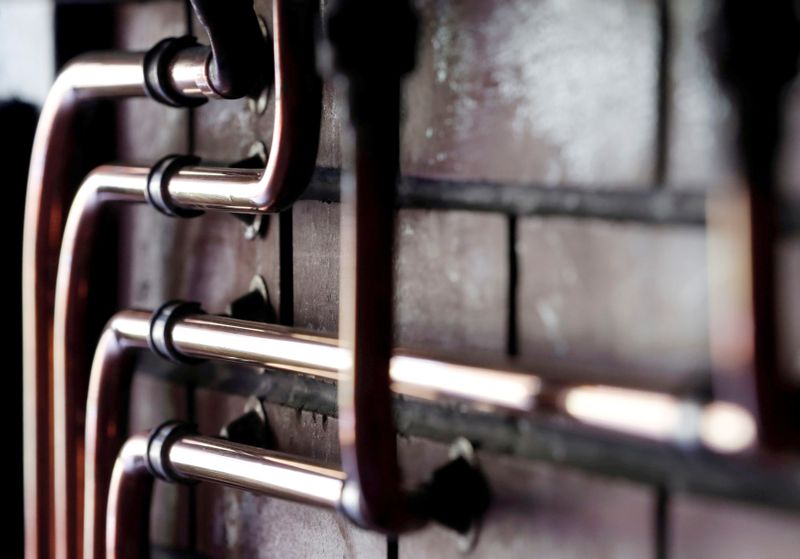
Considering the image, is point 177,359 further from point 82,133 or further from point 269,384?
point 82,133

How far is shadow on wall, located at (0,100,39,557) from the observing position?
81 centimetres

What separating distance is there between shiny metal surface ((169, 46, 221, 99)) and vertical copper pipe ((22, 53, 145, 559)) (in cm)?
13

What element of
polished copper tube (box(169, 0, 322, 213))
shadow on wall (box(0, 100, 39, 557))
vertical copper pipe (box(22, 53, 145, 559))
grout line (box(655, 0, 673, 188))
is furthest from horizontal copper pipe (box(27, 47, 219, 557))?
grout line (box(655, 0, 673, 188))

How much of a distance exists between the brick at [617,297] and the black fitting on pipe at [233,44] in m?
0.23

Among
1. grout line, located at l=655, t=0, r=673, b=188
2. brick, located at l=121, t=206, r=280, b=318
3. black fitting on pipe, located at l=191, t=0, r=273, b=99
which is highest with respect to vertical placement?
black fitting on pipe, located at l=191, t=0, r=273, b=99

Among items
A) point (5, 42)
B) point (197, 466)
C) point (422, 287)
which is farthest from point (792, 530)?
point (5, 42)

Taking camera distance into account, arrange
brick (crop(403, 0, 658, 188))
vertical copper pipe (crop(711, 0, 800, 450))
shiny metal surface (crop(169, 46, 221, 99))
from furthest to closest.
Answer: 1. shiny metal surface (crop(169, 46, 221, 99))
2. brick (crop(403, 0, 658, 188))
3. vertical copper pipe (crop(711, 0, 800, 450))

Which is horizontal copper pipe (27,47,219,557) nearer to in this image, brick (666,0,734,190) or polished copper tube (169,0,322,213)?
polished copper tube (169,0,322,213)

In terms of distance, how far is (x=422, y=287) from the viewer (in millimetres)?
552

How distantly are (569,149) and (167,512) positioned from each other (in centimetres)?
52

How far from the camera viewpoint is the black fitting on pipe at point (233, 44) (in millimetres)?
540

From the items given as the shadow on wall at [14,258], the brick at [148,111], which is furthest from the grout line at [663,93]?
the shadow on wall at [14,258]

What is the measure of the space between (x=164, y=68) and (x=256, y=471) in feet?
1.01

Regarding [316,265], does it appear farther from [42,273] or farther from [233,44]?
[42,273]
